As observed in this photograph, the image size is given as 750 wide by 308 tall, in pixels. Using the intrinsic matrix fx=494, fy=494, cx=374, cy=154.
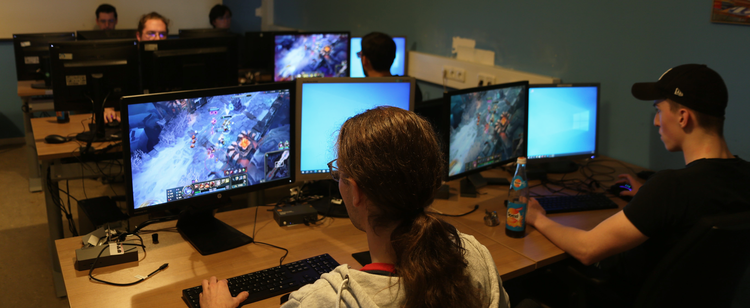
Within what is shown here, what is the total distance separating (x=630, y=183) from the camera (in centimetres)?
218

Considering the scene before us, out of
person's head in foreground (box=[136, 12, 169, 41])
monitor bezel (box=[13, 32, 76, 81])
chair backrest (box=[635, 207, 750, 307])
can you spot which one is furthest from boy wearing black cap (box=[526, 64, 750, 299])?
monitor bezel (box=[13, 32, 76, 81])

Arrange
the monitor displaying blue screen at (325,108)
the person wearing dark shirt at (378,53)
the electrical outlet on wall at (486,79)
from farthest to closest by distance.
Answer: the electrical outlet on wall at (486,79), the person wearing dark shirt at (378,53), the monitor displaying blue screen at (325,108)

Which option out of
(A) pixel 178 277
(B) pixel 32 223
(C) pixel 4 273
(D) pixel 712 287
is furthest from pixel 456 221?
(B) pixel 32 223

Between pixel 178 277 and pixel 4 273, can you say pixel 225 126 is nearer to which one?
pixel 178 277

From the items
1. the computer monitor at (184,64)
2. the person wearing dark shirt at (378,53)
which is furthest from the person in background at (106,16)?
the person wearing dark shirt at (378,53)

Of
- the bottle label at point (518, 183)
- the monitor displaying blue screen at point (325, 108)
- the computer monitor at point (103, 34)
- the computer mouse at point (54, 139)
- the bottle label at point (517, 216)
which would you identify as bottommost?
the bottle label at point (517, 216)

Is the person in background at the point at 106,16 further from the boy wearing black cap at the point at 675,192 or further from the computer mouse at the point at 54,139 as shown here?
the boy wearing black cap at the point at 675,192

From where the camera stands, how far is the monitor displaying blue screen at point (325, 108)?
70.0 inches

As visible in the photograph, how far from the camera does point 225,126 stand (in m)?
1.53

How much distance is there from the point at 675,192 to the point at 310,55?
2.80 m

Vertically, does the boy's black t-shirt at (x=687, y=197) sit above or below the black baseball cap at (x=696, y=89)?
below

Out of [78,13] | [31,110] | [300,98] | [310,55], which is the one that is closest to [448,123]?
[300,98]

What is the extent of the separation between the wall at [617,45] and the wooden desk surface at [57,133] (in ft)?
7.74

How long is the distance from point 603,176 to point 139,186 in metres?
2.03
